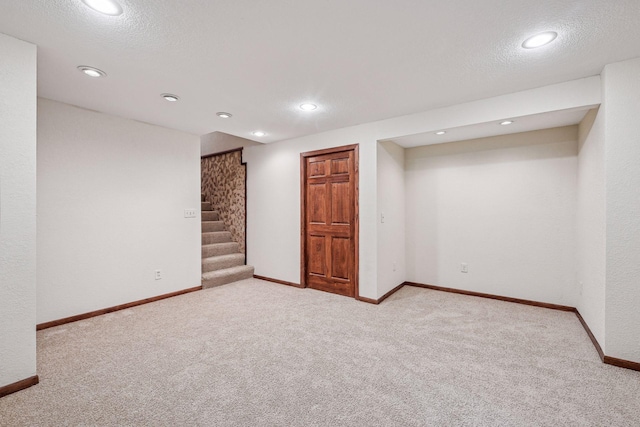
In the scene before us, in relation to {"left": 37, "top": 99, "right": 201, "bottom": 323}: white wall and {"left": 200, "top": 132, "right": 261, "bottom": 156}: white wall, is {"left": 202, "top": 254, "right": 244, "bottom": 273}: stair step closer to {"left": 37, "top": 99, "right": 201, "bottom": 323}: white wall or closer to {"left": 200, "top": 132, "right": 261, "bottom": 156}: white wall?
{"left": 37, "top": 99, "right": 201, "bottom": 323}: white wall

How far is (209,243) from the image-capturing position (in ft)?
16.9

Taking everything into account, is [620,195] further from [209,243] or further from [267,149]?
[209,243]

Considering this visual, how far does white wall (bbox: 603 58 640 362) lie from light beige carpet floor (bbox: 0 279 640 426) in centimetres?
32

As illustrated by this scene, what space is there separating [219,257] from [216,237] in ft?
1.55

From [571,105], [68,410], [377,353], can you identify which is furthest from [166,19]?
[571,105]

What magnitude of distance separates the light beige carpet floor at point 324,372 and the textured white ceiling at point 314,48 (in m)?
2.33

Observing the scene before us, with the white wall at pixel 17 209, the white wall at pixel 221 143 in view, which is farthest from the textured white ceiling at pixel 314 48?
the white wall at pixel 221 143

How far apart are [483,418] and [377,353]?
2.88ft

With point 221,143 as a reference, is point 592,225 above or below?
below

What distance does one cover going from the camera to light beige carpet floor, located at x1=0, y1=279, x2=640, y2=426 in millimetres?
1679

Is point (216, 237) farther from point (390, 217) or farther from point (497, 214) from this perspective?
point (497, 214)

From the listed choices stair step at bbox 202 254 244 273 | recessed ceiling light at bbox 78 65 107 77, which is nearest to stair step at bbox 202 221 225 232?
stair step at bbox 202 254 244 273

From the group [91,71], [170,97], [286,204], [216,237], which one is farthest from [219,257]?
[91,71]

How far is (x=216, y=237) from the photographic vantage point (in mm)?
5246
